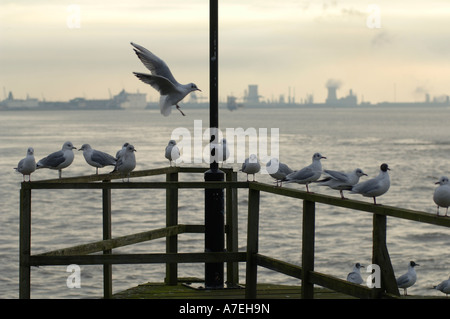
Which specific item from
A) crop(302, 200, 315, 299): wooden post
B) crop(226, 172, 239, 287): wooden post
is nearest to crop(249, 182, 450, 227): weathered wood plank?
crop(302, 200, 315, 299): wooden post

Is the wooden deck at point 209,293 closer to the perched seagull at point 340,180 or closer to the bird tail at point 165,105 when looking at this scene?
the perched seagull at point 340,180

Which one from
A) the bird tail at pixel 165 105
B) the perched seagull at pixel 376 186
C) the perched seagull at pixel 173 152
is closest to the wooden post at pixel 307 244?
the perched seagull at pixel 376 186

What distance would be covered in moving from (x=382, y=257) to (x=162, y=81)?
176 inches

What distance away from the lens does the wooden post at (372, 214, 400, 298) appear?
648 centimetres

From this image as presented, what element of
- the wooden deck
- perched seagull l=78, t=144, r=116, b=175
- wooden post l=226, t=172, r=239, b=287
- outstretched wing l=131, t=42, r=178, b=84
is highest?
outstretched wing l=131, t=42, r=178, b=84

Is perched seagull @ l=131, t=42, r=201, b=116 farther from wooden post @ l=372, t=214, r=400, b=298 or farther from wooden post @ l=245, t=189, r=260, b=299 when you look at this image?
wooden post @ l=372, t=214, r=400, b=298

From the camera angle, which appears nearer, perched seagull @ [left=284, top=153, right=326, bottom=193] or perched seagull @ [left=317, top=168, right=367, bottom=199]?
A: perched seagull @ [left=317, top=168, right=367, bottom=199]

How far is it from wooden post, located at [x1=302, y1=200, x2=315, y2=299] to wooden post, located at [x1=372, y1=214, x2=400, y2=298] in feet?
3.03

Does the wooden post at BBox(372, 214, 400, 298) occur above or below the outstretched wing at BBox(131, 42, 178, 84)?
below

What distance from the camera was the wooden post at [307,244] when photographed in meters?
7.37

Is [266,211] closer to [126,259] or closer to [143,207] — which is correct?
[143,207]

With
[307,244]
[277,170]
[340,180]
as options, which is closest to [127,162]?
[277,170]
